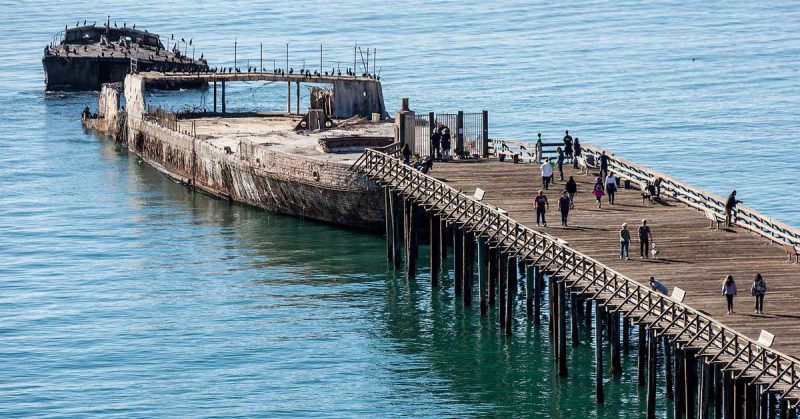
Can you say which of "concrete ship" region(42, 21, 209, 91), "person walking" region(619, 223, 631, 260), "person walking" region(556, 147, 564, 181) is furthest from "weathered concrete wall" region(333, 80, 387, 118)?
"person walking" region(619, 223, 631, 260)

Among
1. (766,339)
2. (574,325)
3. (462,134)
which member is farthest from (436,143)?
(766,339)

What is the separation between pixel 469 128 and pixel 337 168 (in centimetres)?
747

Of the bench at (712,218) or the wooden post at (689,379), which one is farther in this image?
the bench at (712,218)

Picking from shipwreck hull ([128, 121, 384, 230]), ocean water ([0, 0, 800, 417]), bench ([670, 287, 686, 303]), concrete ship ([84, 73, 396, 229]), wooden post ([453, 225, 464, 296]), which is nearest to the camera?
bench ([670, 287, 686, 303])

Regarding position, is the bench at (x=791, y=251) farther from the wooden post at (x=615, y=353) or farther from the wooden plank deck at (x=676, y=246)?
the wooden post at (x=615, y=353)

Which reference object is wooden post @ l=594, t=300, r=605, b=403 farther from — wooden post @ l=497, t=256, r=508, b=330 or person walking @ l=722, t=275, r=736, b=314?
→ wooden post @ l=497, t=256, r=508, b=330

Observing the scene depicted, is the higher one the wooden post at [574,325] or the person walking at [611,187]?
the person walking at [611,187]

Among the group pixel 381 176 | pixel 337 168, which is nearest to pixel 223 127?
pixel 337 168

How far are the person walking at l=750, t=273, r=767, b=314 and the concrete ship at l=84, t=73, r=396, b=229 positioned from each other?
34207 millimetres

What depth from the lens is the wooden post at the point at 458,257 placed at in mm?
74125

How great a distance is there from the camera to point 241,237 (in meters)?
91.8

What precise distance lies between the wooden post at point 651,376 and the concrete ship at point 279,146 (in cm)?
3244

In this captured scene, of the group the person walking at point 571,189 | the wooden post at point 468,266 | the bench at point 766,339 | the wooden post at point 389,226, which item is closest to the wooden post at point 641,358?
the bench at point 766,339

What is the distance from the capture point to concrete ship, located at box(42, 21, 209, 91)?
14850cm
